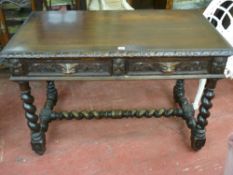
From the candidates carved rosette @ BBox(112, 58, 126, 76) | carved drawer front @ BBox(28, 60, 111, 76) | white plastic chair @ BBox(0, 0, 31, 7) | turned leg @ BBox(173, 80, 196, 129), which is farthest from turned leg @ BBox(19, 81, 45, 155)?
white plastic chair @ BBox(0, 0, 31, 7)

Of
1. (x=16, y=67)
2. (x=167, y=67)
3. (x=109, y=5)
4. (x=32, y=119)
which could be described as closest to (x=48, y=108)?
(x=32, y=119)

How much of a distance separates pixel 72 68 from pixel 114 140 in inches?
24.3

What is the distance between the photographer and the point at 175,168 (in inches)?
58.7

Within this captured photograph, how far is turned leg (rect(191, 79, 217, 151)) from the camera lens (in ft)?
4.42

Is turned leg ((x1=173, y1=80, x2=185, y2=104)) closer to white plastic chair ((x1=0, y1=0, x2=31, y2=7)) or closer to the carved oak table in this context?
→ the carved oak table

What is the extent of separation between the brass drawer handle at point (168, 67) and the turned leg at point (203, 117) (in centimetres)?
20

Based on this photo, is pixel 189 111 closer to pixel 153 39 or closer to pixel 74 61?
pixel 153 39

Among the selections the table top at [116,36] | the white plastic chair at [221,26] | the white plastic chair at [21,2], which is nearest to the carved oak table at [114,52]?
the table top at [116,36]

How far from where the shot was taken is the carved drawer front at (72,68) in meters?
1.21

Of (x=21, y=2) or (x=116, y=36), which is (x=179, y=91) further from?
(x=21, y=2)

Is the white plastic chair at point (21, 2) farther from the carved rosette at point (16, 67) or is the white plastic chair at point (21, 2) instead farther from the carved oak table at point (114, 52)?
the carved rosette at point (16, 67)

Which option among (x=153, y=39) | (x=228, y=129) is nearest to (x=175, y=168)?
(x=228, y=129)

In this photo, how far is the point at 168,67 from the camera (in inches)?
48.8

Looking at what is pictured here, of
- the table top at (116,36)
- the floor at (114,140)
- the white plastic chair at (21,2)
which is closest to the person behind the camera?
the table top at (116,36)
